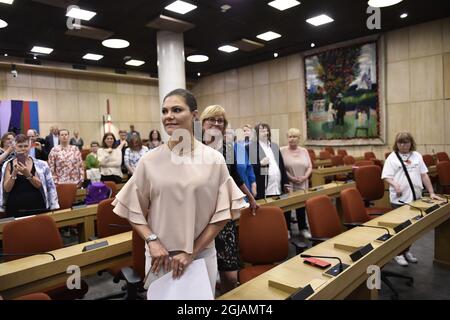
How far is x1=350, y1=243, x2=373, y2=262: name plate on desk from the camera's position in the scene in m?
1.85

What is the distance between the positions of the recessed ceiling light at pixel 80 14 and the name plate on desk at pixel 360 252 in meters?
6.32

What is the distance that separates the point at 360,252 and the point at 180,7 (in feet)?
18.7

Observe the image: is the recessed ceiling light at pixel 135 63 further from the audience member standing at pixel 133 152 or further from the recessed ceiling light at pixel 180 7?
the audience member standing at pixel 133 152

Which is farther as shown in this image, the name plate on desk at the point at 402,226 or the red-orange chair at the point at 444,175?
the red-orange chair at the point at 444,175

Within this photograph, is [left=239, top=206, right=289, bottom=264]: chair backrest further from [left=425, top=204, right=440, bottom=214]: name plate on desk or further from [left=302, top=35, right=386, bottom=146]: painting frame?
[left=302, top=35, right=386, bottom=146]: painting frame

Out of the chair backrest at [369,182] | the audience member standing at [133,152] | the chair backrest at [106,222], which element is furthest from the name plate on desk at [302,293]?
the audience member standing at [133,152]

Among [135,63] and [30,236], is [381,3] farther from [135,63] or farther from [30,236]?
[135,63]

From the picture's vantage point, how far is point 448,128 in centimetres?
782

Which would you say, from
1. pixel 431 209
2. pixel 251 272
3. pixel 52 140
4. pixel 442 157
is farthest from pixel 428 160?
pixel 52 140

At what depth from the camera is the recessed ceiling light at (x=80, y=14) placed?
6029 millimetres

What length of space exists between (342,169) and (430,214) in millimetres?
3901

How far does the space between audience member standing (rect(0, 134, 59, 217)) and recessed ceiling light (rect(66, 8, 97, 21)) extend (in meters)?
4.05
